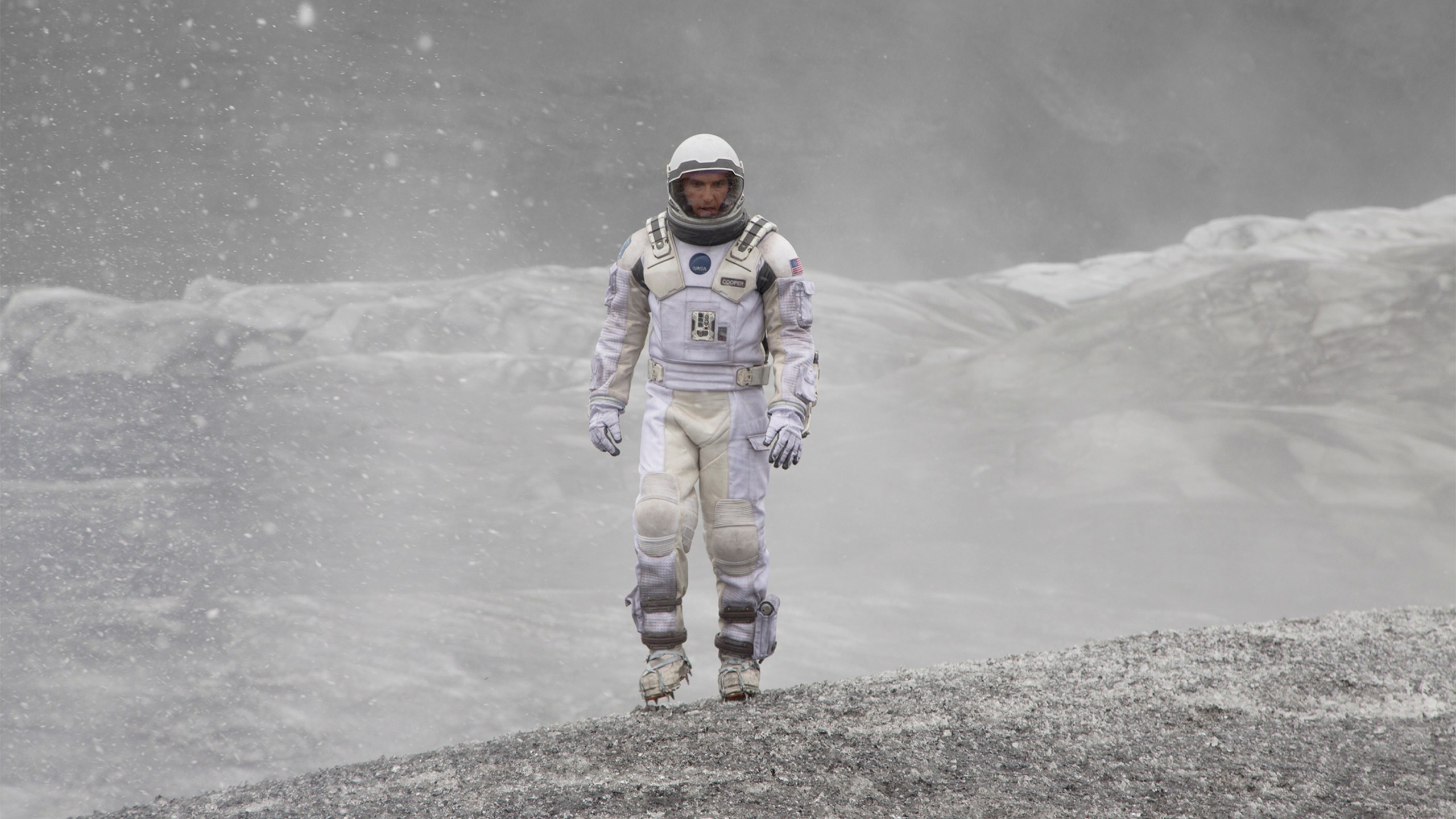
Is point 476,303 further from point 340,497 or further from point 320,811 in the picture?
point 320,811

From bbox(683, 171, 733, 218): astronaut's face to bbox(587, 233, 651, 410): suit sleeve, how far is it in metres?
0.24

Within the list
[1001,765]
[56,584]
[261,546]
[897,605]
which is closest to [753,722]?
[1001,765]

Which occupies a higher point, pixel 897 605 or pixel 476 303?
pixel 476 303

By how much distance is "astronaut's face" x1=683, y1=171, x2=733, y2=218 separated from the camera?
141 inches

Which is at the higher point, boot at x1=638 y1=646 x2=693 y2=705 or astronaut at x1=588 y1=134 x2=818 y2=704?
astronaut at x1=588 y1=134 x2=818 y2=704

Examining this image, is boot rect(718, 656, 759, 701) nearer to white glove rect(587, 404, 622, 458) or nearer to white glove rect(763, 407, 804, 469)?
white glove rect(763, 407, 804, 469)

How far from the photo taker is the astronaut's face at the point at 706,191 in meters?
3.57

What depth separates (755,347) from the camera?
3.68 m

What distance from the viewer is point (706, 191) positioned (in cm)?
359

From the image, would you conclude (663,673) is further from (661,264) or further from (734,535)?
(661,264)

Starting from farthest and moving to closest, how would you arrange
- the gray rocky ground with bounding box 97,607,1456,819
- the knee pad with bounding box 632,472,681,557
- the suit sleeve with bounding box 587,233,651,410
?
the suit sleeve with bounding box 587,233,651,410, the knee pad with bounding box 632,472,681,557, the gray rocky ground with bounding box 97,607,1456,819

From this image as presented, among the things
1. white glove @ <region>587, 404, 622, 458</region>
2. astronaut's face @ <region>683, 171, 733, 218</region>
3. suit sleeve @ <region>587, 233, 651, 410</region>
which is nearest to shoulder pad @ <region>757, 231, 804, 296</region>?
astronaut's face @ <region>683, 171, 733, 218</region>

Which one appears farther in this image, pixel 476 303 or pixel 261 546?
pixel 261 546

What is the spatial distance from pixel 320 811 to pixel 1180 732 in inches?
111
